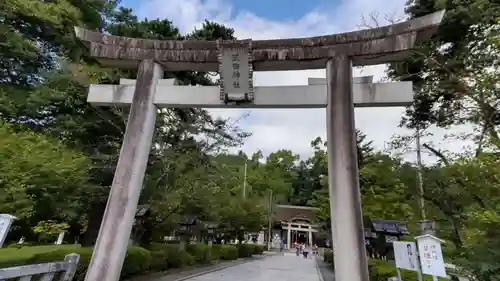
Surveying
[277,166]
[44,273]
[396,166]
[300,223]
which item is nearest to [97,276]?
[44,273]

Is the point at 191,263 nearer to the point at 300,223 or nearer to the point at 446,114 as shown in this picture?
the point at 446,114

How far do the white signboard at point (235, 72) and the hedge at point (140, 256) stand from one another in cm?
481

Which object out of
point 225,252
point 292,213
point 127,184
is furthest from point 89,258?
point 292,213

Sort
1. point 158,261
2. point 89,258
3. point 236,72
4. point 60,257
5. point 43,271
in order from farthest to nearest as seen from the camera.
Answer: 1. point 158,261
2. point 89,258
3. point 60,257
4. point 236,72
5. point 43,271

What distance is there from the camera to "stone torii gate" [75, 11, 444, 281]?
18.2ft

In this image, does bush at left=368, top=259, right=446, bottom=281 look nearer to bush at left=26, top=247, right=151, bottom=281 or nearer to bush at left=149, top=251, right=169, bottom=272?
bush at left=26, top=247, right=151, bottom=281

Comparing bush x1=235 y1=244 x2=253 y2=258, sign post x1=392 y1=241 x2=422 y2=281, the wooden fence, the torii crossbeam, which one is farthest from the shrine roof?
the wooden fence

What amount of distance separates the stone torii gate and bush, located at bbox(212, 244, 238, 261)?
16.5 m

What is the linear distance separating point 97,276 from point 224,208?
16.6 meters

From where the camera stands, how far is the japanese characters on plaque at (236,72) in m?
6.54

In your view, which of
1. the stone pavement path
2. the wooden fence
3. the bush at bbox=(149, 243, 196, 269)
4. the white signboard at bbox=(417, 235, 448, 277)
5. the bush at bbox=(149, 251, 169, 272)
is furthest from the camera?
the bush at bbox=(149, 243, 196, 269)

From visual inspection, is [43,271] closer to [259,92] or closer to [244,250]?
[259,92]

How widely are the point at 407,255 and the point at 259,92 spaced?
4.22 metres

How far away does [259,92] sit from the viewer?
6.61m
